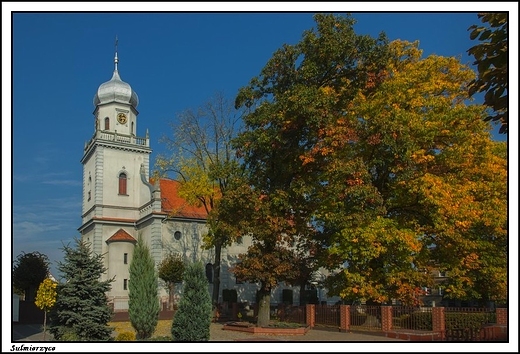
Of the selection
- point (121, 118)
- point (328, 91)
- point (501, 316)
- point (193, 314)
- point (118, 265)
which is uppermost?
point (121, 118)

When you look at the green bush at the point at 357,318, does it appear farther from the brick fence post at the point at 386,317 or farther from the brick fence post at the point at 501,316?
the brick fence post at the point at 501,316

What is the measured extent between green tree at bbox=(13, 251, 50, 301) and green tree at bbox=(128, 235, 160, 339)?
63.4 feet

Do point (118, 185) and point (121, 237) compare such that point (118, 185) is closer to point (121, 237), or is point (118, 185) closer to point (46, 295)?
point (121, 237)

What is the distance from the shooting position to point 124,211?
46.9 meters

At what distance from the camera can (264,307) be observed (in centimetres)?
2603

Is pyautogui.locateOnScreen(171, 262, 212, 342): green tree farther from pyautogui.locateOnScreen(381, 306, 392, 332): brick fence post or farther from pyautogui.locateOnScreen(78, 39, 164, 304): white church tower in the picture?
pyautogui.locateOnScreen(78, 39, 164, 304): white church tower

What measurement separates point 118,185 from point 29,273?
1307cm

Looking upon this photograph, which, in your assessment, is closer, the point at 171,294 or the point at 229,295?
the point at 171,294

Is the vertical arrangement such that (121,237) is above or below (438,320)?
above

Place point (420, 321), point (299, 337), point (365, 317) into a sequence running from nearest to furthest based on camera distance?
1. point (299, 337)
2. point (420, 321)
3. point (365, 317)

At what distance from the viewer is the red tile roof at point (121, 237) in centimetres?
4406

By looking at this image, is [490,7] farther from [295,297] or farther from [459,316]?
[295,297]

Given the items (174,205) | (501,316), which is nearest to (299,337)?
(501,316)

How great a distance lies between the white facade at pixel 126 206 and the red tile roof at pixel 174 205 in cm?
9
